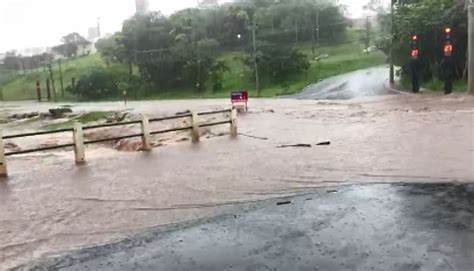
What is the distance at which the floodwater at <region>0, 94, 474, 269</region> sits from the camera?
7.52 metres

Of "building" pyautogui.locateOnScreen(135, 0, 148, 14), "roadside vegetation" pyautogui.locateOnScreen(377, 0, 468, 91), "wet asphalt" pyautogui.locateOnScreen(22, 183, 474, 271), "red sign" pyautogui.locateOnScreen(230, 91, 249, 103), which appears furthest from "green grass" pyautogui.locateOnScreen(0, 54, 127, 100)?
"wet asphalt" pyautogui.locateOnScreen(22, 183, 474, 271)

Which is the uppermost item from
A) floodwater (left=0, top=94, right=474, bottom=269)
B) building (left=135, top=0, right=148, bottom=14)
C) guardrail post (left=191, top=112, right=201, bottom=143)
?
building (left=135, top=0, right=148, bottom=14)

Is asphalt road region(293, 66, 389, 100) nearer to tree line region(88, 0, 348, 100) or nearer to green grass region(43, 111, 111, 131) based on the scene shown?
tree line region(88, 0, 348, 100)

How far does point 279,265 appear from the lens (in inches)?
216

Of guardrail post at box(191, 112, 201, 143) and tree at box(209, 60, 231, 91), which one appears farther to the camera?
tree at box(209, 60, 231, 91)

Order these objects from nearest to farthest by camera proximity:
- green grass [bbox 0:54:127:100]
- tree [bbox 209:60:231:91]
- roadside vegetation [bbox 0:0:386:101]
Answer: roadside vegetation [bbox 0:0:386:101] → tree [bbox 209:60:231:91] → green grass [bbox 0:54:127:100]

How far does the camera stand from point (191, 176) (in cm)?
1066

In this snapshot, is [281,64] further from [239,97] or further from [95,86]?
[239,97]

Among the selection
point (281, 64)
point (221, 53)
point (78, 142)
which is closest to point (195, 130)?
point (78, 142)

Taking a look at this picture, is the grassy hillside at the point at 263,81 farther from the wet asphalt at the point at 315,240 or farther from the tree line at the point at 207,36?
the wet asphalt at the point at 315,240

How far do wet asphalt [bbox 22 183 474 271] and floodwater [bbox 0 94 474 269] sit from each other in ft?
1.99

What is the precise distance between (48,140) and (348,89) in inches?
1028

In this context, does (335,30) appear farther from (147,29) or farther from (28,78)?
(28,78)

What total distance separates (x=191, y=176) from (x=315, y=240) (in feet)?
15.6
